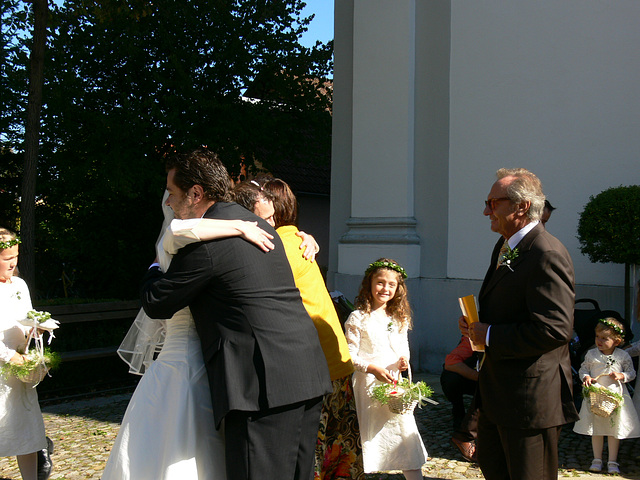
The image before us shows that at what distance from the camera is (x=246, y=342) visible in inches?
104

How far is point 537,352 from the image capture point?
3.05 metres

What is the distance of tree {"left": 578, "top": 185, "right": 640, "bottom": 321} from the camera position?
5.90 metres

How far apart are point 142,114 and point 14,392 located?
8.26 meters

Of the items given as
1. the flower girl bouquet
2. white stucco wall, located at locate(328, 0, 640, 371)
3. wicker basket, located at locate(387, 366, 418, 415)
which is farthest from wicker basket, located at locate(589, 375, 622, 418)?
the flower girl bouquet

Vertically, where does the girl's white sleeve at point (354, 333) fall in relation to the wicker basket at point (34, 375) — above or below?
above

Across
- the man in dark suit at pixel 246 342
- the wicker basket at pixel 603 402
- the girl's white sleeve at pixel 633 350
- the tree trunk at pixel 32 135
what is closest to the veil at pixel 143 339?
the man in dark suit at pixel 246 342

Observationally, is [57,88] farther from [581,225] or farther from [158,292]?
[158,292]

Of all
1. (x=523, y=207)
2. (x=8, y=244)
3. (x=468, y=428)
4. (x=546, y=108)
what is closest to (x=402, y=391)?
(x=468, y=428)

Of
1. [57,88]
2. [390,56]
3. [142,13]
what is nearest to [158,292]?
[390,56]

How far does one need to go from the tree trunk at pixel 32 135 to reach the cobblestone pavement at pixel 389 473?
2443mm

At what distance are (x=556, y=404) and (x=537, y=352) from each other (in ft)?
1.01

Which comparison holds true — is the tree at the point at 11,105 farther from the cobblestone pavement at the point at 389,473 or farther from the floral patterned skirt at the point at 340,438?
the floral patterned skirt at the point at 340,438

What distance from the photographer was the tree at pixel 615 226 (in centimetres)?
590

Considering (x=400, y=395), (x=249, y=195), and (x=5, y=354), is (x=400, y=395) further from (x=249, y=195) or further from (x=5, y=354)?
(x=5, y=354)
